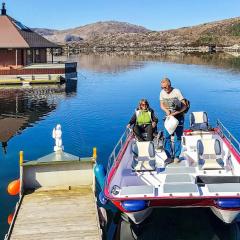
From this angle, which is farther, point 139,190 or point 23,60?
point 23,60

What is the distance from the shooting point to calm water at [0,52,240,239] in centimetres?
2438

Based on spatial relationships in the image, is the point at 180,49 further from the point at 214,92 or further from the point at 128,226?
the point at 128,226

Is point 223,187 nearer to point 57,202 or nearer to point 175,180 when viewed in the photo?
point 175,180

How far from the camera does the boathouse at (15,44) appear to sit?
174 feet

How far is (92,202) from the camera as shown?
47.9 feet

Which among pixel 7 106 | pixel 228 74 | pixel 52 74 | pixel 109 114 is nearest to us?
pixel 109 114

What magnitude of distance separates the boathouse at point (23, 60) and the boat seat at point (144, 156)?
38013 millimetres

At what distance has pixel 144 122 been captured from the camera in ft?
55.7

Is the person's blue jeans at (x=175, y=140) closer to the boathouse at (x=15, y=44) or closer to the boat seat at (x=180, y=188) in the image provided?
the boat seat at (x=180, y=188)

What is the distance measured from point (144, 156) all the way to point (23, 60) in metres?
42.7

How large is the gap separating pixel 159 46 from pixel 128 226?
189 m

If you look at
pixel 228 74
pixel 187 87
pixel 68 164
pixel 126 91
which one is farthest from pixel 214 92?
pixel 68 164

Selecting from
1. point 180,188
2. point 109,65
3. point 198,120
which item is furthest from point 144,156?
point 109,65

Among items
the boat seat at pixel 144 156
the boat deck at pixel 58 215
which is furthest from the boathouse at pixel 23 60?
the boat seat at pixel 144 156
